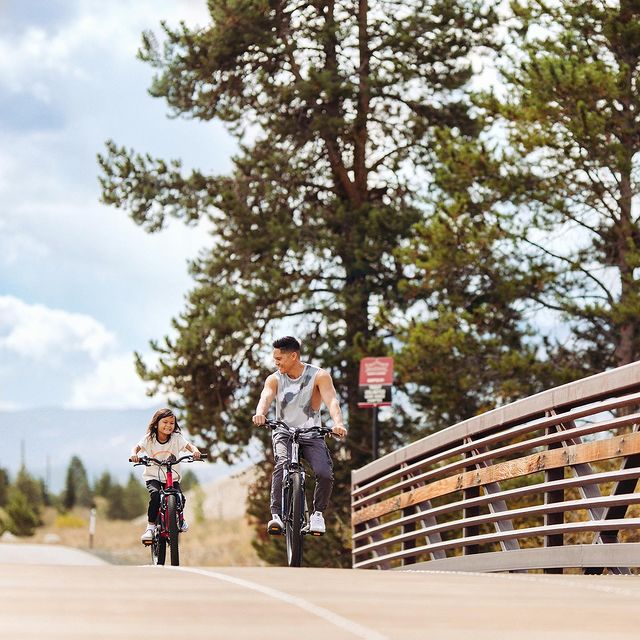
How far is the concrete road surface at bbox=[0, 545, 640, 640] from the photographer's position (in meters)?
6.44

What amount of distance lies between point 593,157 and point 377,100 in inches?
378

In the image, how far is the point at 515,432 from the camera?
12281mm

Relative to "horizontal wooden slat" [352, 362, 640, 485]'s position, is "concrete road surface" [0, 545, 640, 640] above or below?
below

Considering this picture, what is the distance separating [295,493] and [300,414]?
69 centimetres

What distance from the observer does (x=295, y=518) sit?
1320 cm

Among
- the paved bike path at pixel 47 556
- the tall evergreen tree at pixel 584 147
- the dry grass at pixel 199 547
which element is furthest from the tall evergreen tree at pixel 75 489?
the tall evergreen tree at pixel 584 147

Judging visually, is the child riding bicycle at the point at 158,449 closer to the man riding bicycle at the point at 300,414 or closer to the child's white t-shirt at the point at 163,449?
the child's white t-shirt at the point at 163,449

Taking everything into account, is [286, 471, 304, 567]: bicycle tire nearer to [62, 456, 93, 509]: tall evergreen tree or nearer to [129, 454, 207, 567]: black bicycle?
[129, 454, 207, 567]: black bicycle

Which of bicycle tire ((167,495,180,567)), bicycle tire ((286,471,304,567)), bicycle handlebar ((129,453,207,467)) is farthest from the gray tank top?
bicycle tire ((167,495,180,567))

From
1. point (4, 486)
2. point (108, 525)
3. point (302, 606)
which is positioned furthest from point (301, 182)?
point (4, 486)

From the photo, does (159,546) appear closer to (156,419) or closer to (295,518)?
(156,419)

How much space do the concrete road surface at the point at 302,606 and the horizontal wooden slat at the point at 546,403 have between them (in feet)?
4.45

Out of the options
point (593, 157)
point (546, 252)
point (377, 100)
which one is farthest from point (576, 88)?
point (377, 100)

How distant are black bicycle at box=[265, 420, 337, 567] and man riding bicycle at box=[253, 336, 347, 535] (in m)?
0.05
